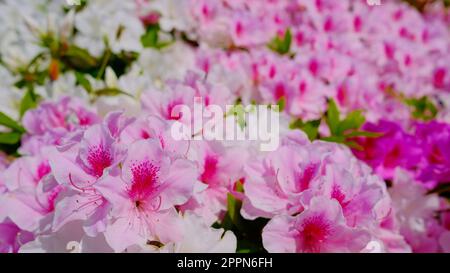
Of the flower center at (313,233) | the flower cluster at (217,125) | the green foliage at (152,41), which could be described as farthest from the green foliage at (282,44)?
the flower center at (313,233)

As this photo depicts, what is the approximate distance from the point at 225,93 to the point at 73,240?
40cm

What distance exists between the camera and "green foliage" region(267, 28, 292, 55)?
1.62m

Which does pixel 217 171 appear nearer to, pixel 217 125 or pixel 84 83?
pixel 217 125

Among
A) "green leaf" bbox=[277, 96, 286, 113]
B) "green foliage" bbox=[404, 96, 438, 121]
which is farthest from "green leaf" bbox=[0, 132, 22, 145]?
"green foliage" bbox=[404, 96, 438, 121]

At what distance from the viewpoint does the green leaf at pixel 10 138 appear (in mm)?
1167

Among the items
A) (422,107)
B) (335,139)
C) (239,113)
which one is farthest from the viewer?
(422,107)

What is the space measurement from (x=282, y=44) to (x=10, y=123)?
0.85 m

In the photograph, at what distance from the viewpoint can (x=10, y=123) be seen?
117cm

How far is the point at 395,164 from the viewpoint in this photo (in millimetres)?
1254

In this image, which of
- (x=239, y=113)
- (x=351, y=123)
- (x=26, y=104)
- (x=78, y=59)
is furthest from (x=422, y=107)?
(x=26, y=104)

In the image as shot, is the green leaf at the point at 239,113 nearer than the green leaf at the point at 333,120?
Yes

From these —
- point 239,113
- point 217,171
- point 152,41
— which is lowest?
point 217,171

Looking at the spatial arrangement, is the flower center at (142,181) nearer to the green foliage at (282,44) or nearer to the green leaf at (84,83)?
the green leaf at (84,83)

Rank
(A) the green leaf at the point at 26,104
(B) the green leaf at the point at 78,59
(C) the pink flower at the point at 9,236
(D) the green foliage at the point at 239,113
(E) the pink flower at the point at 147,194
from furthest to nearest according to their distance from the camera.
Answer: (B) the green leaf at the point at 78,59 < (A) the green leaf at the point at 26,104 < (D) the green foliage at the point at 239,113 < (C) the pink flower at the point at 9,236 < (E) the pink flower at the point at 147,194
